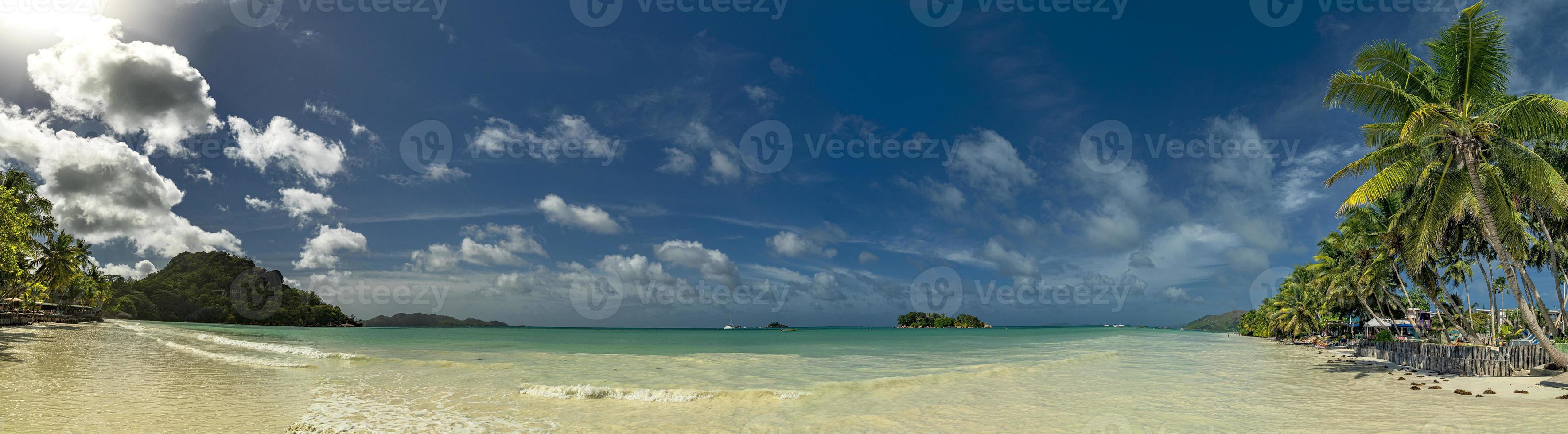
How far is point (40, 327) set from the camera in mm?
41656

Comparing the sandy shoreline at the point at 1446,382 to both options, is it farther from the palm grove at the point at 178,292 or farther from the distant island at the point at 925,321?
the distant island at the point at 925,321

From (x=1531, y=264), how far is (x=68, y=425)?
41725 mm

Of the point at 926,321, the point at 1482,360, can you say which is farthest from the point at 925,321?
the point at 1482,360

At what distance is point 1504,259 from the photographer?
46.8 ft

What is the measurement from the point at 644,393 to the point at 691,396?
3.94 ft

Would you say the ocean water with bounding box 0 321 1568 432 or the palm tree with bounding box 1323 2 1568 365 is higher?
the palm tree with bounding box 1323 2 1568 365

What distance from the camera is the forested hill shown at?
116688 millimetres

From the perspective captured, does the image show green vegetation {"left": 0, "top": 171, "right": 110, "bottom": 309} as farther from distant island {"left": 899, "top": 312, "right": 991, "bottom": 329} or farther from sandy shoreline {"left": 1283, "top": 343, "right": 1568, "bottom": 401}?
distant island {"left": 899, "top": 312, "right": 991, "bottom": 329}

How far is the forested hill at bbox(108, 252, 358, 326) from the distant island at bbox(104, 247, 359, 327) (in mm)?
128

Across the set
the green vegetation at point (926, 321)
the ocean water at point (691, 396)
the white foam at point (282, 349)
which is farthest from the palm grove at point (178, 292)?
the green vegetation at point (926, 321)

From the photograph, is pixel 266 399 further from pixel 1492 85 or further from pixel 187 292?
pixel 187 292

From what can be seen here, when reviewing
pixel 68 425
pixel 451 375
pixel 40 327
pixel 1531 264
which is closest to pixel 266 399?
pixel 68 425

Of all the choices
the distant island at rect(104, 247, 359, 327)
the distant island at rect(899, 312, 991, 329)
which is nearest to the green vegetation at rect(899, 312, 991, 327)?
the distant island at rect(899, 312, 991, 329)

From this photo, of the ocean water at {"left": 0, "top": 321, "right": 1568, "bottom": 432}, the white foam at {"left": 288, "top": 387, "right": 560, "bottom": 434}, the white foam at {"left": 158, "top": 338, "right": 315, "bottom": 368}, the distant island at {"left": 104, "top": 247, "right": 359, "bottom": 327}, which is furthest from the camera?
the distant island at {"left": 104, "top": 247, "right": 359, "bottom": 327}
